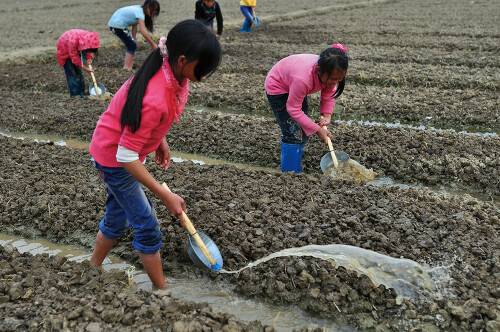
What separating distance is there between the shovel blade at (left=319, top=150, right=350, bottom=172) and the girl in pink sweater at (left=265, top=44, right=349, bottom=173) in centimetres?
25

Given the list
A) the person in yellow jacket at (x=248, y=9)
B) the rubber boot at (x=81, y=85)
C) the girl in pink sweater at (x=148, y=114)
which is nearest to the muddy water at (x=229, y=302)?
the girl in pink sweater at (x=148, y=114)

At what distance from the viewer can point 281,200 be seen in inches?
157

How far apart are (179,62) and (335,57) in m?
1.67

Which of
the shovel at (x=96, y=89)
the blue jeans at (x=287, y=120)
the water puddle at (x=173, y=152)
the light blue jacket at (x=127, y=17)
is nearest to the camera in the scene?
the blue jeans at (x=287, y=120)

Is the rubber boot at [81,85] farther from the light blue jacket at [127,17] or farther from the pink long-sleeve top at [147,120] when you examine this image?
the pink long-sleeve top at [147,120]

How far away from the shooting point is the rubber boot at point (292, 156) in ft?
14.9

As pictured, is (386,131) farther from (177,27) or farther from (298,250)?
(177,27)

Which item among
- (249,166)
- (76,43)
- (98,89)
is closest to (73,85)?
(98,89)

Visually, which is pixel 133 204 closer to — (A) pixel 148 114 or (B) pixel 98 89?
(A) pixel 148 114

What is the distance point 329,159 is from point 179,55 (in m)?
2.72

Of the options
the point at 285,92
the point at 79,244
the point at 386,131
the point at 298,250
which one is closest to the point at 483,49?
the point at 386,131

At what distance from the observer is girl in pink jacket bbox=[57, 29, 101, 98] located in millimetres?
6902

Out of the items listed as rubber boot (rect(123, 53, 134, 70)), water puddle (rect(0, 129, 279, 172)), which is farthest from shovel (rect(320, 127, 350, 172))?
rubber boot (rect(123, 53, 134, 70))

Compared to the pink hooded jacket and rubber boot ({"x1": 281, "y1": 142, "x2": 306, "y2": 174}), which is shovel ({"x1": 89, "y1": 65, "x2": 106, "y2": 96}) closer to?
the pink hooded jacket
